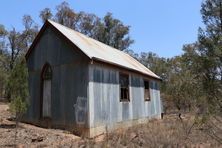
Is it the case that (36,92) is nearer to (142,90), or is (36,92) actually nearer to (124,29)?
(142,90)

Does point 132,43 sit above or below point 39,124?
above

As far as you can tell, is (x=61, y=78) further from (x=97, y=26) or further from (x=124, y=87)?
(x=97, y=26)

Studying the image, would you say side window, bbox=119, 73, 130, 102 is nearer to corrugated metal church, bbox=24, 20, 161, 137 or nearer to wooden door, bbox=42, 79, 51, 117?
corrugated metal church, bbox=24, 20, 161, 137

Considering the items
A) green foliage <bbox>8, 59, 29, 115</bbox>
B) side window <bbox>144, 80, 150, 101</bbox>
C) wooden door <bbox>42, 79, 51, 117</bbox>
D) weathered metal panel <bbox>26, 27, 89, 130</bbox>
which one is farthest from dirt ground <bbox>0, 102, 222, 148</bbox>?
side window <bbox>144, 80, 150, 101</bbox>

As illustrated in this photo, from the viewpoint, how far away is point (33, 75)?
16.9m

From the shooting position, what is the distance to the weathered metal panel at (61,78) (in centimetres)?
1416

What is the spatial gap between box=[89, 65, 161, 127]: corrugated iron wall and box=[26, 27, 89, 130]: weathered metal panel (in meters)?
0.45

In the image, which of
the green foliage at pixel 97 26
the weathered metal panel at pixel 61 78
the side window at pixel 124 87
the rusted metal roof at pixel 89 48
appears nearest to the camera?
the weathered metal panel at pixel 61 78

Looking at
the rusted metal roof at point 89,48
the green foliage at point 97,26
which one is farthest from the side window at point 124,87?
the green foliage at point 97,26

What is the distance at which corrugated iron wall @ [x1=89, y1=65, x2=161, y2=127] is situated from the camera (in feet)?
A: 46.3

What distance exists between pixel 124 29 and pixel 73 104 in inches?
1374

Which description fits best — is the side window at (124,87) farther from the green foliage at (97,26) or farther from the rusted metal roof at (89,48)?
the green foliage at (97,26)

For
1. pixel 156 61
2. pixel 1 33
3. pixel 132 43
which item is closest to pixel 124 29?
pixel 132 43

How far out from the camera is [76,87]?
14414mm
